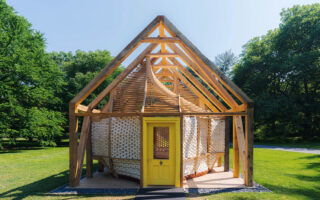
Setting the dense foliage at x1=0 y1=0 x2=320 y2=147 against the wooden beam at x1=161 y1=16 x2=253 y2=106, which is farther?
the dense foliage at x1=0 y1=0 x2=320 y2=147

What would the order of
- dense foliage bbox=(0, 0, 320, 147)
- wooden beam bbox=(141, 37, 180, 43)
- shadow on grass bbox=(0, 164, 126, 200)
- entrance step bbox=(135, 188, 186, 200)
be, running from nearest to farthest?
entrance step bbox=(135, 188, 186, 200) < shadow on grass bbox=(0, 164, 126, 200) < wooden beam bbox=(141, 37, 180, 43) < dense foliage bbox=(0, 0, 320, 147)

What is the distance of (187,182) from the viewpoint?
687cm

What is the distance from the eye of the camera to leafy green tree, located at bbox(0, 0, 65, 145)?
51.1 ft

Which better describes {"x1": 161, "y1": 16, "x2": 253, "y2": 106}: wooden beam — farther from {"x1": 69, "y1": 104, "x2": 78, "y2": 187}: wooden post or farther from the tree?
the tree

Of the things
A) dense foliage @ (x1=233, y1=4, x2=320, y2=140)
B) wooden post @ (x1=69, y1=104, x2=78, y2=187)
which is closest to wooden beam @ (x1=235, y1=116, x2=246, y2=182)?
wooden post @ (x1=69, y1=104, x2=78, y2=187)

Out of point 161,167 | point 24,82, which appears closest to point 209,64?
point 161,167

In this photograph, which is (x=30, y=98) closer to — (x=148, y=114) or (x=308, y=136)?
(x=148, y=114)

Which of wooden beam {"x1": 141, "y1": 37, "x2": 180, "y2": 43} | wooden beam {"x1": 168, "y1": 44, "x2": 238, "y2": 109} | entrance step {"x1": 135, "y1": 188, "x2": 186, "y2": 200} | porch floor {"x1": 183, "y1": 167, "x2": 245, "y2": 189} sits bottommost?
porch floor {"x1": 183, "y1": 167, "x2": 245, "y2": 189}

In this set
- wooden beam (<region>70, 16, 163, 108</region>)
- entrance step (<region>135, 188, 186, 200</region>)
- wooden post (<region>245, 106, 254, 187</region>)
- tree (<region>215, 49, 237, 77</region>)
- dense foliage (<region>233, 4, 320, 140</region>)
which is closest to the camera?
entrance step (<region>135, 188, 186, 200</region>)

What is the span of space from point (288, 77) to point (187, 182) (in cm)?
2212

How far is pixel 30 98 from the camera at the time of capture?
1738 centimetres

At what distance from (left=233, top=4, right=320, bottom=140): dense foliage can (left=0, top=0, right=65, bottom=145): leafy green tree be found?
882 inches

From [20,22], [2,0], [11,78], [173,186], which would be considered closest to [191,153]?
[173,186]

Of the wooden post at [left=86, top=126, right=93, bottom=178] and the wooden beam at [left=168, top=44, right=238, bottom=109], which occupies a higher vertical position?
the wooden beam at [left=168, top=44, right=238, bottom=109]
